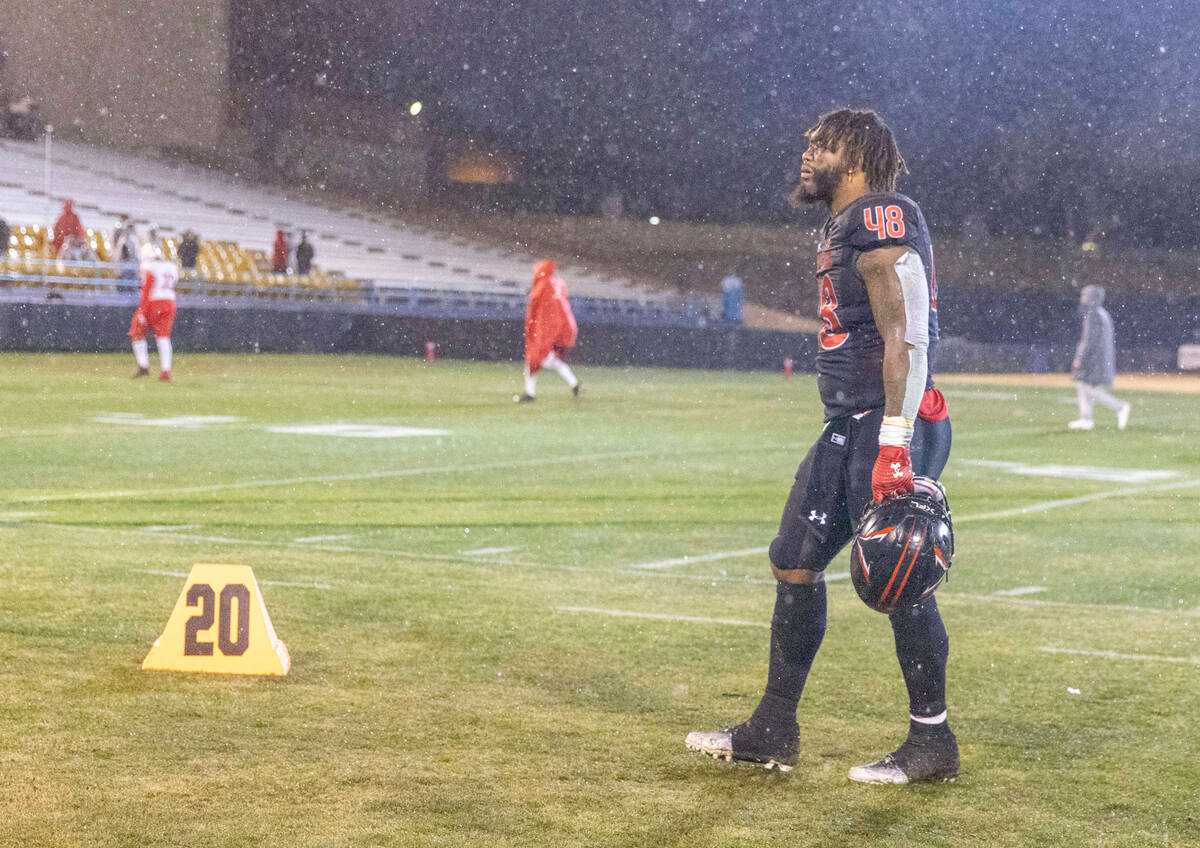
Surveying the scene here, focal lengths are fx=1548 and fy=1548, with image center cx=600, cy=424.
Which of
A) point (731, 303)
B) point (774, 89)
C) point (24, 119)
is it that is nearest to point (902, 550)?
point (731, 303)

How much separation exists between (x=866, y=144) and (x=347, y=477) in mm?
8206

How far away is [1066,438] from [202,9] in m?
28.4

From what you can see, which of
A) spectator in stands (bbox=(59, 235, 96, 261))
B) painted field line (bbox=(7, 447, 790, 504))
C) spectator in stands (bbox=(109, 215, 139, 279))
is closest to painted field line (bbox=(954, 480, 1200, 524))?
painted field line (bbox=(7, 447, 790, 504))

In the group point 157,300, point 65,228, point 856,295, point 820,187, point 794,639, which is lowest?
point 794,639

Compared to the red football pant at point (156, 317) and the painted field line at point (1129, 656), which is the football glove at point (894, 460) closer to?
the painted field line at point (1129, 656)

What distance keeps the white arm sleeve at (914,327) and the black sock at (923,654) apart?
1.96ft

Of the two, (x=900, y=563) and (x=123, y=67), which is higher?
(x=123, y=67)

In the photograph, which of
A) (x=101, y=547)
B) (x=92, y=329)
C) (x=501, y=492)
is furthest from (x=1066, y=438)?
(x=92, y=329)

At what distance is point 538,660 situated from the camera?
5895 millimetres

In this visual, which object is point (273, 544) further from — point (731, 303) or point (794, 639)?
point (731, 303)

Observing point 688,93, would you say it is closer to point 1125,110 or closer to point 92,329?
point 1125,110

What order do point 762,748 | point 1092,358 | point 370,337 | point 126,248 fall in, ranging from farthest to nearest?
point 370,337, point 126,248, point 1092,358, point 762,748

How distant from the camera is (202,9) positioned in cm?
3956

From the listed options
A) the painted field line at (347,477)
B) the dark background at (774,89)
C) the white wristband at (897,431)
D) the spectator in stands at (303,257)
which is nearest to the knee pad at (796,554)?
the white wristband at (897,431)
